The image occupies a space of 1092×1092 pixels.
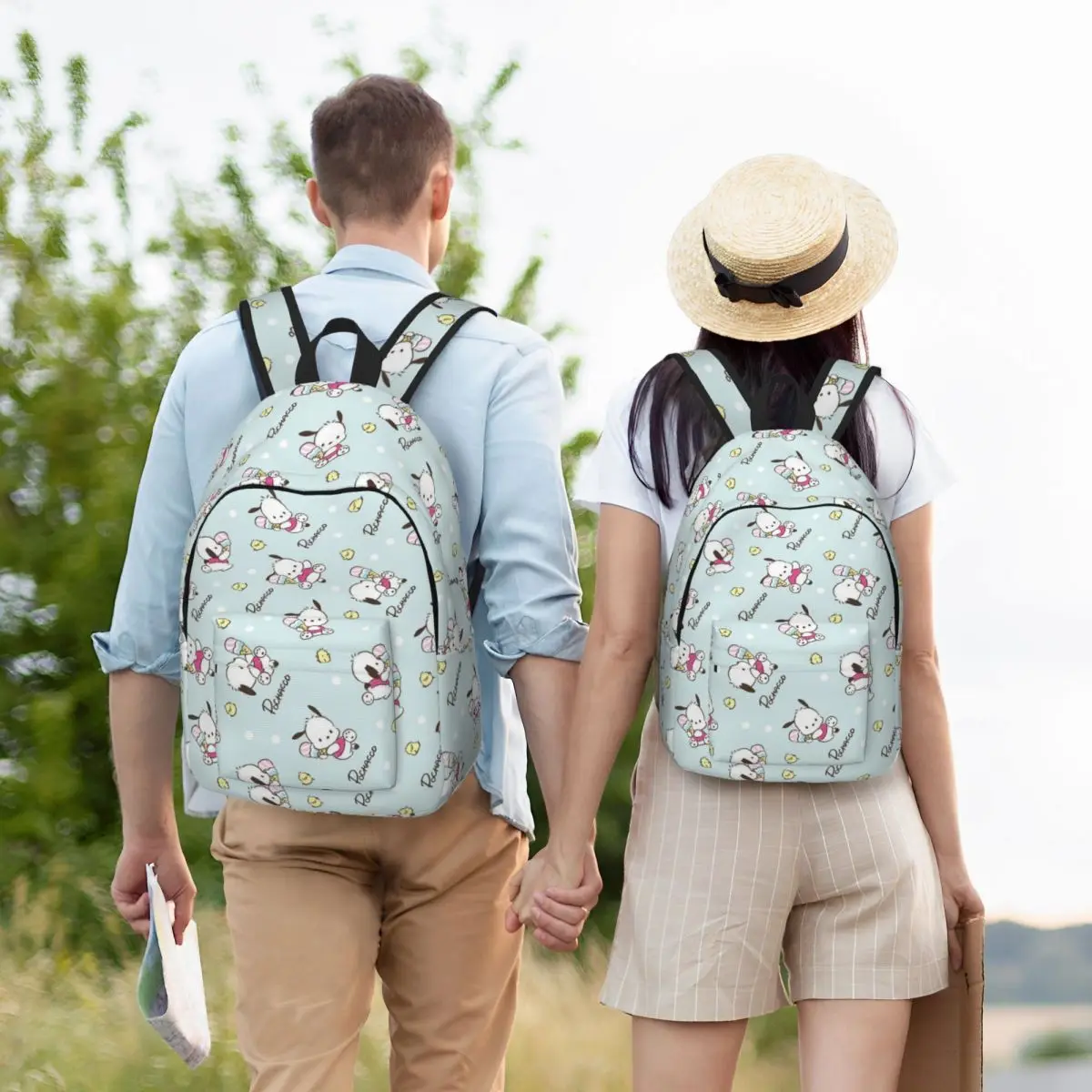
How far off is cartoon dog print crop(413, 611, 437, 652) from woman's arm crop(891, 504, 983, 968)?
63 centimetres

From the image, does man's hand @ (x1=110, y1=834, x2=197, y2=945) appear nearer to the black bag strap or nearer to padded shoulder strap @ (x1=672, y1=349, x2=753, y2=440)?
the black bag strap

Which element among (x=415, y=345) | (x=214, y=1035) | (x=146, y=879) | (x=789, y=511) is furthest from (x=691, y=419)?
(x=214, y=1035)

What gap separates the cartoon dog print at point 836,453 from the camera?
1822 mm

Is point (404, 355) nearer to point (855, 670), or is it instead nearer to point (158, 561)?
point (158, 561)

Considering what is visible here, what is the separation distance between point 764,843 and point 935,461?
21.9 inches

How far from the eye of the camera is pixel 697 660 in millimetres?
1812

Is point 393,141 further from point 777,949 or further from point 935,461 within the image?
A: point 777,949

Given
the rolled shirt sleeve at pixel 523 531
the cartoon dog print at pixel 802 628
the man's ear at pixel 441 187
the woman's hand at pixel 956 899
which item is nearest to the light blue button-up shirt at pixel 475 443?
the rolled shirt sleeve at pixel 523 531

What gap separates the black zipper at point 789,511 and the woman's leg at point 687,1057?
502 mm

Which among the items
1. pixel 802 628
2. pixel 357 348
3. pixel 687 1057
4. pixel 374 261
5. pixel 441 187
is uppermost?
pixel 441 187

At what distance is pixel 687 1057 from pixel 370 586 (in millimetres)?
732

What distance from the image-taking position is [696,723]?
1.81 meters

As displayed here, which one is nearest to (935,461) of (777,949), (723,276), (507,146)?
(723,276)

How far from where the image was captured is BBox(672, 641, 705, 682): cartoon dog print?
1.81 m
